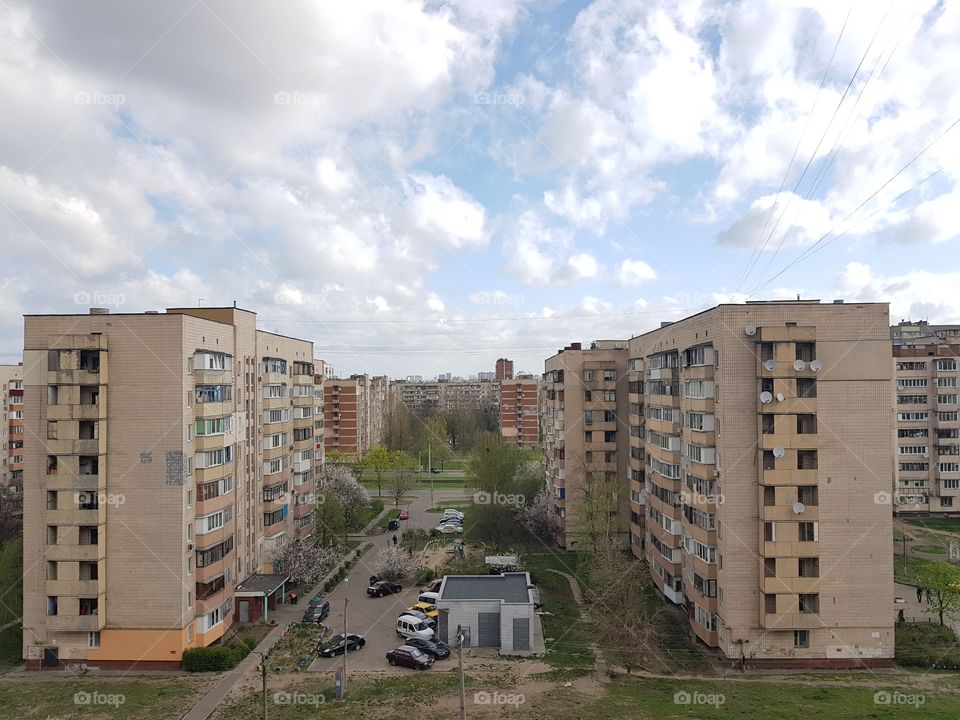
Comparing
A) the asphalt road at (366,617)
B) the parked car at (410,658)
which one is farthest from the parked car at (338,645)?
the parked car at (410,658)

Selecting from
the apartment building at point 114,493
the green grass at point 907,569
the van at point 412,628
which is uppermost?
the apartment building at point 114,493

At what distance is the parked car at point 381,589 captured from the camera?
1539 inches

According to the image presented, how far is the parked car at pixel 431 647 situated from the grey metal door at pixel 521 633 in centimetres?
344

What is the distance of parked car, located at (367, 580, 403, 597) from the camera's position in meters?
39.1

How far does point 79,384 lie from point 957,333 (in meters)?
89.8

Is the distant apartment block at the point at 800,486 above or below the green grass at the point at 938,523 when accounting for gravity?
above

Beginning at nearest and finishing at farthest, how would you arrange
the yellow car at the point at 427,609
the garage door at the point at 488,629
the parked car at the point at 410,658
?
the parked car at the point at 410,658 → the garage door at the point at 488,629 → the yellow car at the point at 427,609

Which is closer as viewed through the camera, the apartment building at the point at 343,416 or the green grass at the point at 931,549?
the green grass at the point at 931,549

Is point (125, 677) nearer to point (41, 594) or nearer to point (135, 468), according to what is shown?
point (41, 594)

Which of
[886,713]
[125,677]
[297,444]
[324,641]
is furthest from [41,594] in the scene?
[886,713]

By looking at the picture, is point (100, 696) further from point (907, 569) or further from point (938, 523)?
point (938, 523)

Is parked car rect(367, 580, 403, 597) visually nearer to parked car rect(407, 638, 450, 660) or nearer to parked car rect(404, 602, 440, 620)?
parked car rect(404, 602, 440, 620)

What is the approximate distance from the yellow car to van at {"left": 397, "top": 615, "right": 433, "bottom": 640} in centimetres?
208

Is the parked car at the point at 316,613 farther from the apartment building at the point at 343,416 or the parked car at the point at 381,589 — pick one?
the apartment building at the point at 343,416
